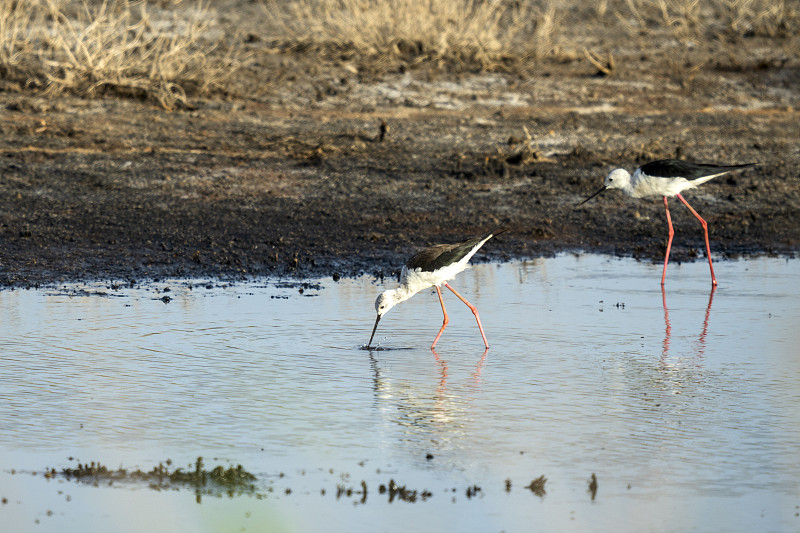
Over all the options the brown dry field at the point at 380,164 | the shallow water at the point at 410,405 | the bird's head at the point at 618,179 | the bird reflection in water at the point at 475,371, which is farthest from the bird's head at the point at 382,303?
the bird's head at the point at 618,179

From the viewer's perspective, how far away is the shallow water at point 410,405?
14.7ft

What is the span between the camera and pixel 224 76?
14078 mm

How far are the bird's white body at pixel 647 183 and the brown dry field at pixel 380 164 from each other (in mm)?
578

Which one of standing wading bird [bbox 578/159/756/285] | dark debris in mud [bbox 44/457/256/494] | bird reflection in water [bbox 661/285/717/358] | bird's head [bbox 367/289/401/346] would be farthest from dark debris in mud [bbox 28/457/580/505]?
standing wading bird [bbox 578/159/756/285]

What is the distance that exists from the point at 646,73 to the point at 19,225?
8.43 metres

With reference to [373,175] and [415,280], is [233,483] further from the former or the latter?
[373,175]

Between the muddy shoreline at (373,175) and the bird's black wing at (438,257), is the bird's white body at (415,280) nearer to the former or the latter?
the bird's black wing at (438,257)

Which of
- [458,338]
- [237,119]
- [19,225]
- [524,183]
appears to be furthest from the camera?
[237,119]

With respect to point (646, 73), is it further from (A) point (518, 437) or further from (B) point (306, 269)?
(A) point (518, 437)

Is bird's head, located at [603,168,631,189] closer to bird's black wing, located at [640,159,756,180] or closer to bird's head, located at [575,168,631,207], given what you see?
bird's head, located at [575,168,631,207]

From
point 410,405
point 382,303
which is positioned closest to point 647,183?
point 382,303

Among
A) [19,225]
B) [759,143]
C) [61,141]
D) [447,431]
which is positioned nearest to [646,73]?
[759,143]

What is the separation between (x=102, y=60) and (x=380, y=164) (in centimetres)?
343

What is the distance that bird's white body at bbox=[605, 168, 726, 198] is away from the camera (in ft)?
33.8
